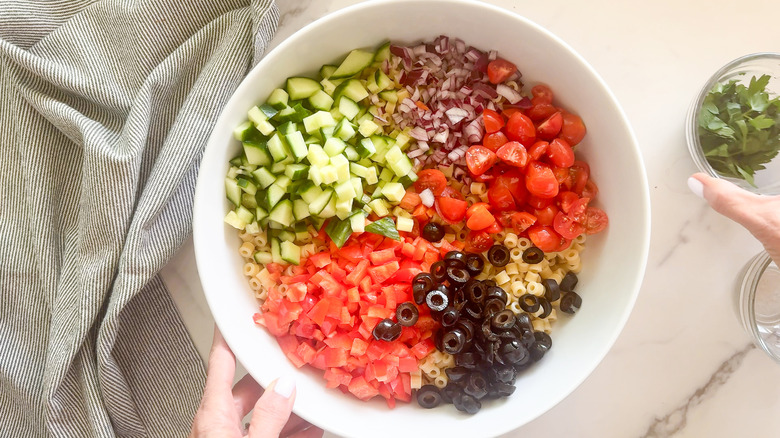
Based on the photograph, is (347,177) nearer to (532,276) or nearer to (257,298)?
(257,298)

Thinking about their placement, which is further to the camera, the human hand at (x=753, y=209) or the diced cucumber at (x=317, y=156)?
the diced cucumber at (x=317, y=156)

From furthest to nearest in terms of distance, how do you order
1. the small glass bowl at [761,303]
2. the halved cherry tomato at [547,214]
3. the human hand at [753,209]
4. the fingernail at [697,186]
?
the small glass bowl at [761,303] < the halved cherry tomato at [547,214] < the fingernail at [697,186] < the human hand at [753,209]

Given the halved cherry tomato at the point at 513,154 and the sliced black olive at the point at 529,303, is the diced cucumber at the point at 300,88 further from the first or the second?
the sliced black olive at the point at 529,303

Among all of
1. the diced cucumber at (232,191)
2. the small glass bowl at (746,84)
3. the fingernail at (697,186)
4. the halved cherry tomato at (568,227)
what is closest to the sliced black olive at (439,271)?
the halved cherry tomato at (568,227)

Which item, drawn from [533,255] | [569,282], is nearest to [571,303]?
[569,282]

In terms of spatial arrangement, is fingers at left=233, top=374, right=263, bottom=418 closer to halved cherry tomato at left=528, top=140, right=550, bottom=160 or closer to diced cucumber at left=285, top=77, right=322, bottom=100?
diced cucumber at left=285, top=77, right=322, bottom=100

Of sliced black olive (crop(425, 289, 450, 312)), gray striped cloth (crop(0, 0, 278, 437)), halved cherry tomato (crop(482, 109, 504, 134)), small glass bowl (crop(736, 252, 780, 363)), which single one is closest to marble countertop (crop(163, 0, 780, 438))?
small glass bowl (crop(736, 252, 780, 363))

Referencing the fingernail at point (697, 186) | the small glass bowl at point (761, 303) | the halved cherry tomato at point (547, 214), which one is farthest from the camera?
the small glass bowl at point (761, 303)
